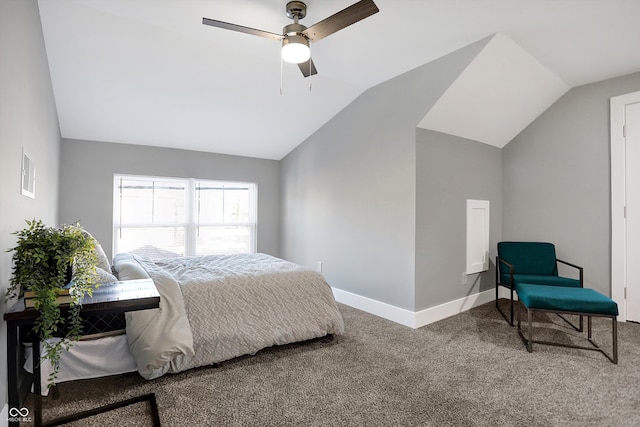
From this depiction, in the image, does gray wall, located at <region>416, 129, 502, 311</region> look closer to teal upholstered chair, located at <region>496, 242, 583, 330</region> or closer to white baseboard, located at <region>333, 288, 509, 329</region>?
white baseboard, located at <region>333, 288, 509, 329</region>

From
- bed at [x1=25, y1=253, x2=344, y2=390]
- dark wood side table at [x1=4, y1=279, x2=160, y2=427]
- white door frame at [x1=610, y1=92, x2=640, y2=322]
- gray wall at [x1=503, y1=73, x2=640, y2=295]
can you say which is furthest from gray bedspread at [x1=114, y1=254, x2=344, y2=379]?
white door frame at [x1=610, y1=92, x2=640, y2=322]

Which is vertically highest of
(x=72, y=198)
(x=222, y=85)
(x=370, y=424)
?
(x=222, y=85)

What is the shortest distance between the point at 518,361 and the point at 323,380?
1520 mm

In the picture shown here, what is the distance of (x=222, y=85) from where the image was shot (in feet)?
11.5

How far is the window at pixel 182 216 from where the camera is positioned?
4.59 m

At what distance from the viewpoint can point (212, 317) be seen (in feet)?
7.98

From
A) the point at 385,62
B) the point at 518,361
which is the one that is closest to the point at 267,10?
A: the point at 385,62

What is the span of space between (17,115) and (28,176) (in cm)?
48

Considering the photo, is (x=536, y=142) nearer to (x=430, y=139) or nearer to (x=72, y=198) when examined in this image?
(x=430, y=139)

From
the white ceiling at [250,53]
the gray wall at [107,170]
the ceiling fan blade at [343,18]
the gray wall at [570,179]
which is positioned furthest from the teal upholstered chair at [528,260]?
the gray wall at [107,170]

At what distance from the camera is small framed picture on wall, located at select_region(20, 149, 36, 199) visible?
2.02m

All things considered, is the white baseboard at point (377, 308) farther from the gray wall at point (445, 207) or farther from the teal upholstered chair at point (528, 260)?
the teal upholstered chair at point (528, 260)

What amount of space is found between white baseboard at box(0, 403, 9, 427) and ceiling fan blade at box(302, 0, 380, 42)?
265 cm

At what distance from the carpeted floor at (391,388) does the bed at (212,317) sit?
12cm
